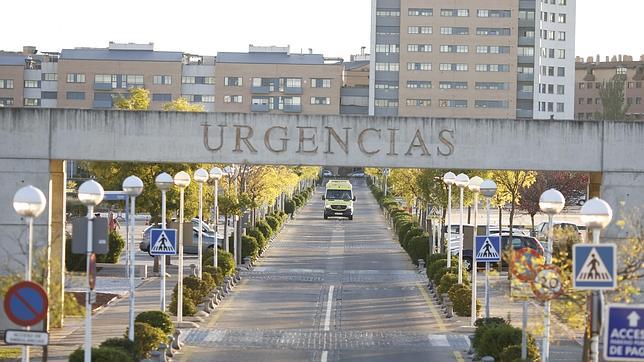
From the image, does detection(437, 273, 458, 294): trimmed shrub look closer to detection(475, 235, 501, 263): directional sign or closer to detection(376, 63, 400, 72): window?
detection(475, 235, 501, 263): directional sign

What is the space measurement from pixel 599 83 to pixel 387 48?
58.9 m

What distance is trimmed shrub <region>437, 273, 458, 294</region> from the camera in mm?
34344

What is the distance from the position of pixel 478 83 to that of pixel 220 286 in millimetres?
95811

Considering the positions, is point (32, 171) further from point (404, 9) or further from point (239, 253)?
point (404, 9)

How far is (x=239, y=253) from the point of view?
151 feet

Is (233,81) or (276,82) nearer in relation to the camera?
(233,81)

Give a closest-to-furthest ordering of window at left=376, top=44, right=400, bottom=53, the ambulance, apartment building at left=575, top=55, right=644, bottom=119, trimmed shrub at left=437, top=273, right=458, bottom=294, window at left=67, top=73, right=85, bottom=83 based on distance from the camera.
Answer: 1. trimmed shrub at left=437, top=273, right=458, bottom=294
2. the ambulance
3. window at left=67, top=73, right=85, bottom=83
4. window at left=376, top=44, right=400, bottom=53
5. apartment building at left=575, top=55, right=644, bottom=119

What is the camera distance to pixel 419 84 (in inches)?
5153

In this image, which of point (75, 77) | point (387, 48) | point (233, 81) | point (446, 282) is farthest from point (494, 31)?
point (446, 282)

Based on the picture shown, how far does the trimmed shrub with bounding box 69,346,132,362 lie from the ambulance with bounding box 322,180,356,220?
203 feet

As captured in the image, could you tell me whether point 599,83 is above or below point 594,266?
above

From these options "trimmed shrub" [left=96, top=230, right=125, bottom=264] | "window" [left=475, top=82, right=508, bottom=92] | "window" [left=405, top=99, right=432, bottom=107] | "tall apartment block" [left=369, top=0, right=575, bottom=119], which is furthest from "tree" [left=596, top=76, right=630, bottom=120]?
"trimmed shrub" [left=96, top=230, right=125, bottom=264]

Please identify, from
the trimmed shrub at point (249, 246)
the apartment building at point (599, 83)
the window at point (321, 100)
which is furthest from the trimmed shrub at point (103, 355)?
the apartment building at point (599, 83)

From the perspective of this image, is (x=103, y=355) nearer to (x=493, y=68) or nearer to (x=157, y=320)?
(x=157, y=320)
